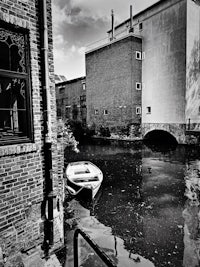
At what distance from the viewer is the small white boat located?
7.76 meters

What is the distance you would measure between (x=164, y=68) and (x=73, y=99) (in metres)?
17.0

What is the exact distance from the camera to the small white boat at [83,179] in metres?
7.76

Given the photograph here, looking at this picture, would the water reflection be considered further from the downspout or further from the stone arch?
the stone arch

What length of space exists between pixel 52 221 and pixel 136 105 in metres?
21.4

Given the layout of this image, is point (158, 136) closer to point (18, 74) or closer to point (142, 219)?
point (142, 219)

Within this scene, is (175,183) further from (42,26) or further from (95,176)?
(42,26)

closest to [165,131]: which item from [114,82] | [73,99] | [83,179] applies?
[114,82]

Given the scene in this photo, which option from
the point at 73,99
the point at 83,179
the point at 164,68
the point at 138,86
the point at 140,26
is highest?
the point at 140,26

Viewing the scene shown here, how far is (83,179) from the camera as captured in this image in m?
8.76

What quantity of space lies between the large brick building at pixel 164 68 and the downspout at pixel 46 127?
1858cm

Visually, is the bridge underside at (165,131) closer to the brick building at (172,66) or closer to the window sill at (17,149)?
the brick building at (172,66)

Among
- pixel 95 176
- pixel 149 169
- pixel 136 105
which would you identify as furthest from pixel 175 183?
pixel 136 105

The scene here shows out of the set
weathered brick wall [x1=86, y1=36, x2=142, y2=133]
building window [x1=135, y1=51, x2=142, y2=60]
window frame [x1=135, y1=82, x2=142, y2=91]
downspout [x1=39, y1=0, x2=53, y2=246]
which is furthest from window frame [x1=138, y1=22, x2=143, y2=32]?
downspout [x1=39, y1=0, x2=53, y2=246]

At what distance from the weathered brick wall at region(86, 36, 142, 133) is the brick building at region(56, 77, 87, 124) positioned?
2.25 m
